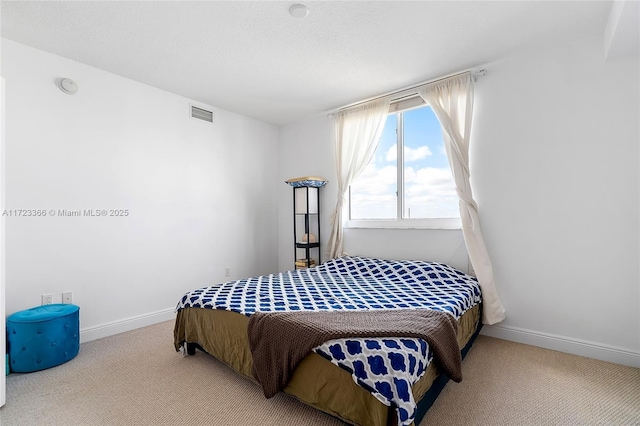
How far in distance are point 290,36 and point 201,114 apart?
1842mm

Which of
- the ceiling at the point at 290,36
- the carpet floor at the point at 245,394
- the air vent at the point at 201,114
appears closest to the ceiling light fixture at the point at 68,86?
the ceiling at the point at 290,36

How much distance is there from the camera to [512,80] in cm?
279

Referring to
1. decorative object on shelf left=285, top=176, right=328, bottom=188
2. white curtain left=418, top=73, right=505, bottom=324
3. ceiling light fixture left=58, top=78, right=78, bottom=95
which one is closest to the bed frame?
white curtain left=418, top=73, right=505, bottom=324

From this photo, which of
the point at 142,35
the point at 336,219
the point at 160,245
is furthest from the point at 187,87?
the point at 336,219

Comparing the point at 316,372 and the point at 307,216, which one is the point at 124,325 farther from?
the point at 316,372

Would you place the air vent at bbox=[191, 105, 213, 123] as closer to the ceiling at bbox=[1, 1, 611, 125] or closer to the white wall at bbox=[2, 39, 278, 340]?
the white wall at bbox=[2, 39, 278, 340]

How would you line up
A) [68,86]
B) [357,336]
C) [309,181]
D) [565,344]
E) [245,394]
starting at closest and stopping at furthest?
[357,336] → [245,394] → [565,344] → [68,86] → [309,181]

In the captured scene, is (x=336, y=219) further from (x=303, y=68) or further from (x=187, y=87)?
(x=187, y=87)

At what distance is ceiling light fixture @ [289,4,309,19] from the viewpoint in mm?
2082

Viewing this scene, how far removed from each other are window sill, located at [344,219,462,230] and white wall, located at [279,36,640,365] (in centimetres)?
10

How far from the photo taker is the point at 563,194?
2547mm

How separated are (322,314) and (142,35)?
248 cm

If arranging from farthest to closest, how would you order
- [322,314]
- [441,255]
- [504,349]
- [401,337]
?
[441,255], [504,349], [322,314], [401,337]

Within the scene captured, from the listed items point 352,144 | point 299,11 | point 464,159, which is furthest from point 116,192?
point 464,159
